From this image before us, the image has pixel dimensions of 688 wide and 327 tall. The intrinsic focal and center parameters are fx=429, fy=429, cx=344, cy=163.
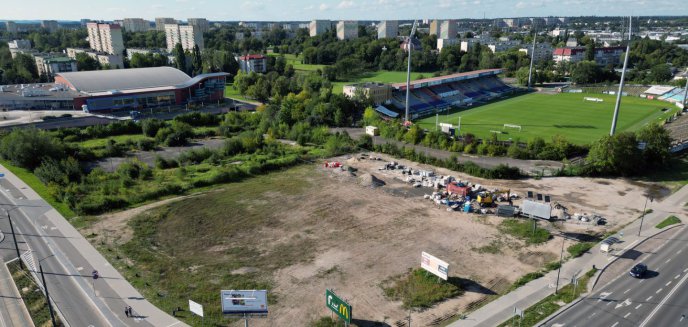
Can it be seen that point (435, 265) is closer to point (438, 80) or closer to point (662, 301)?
point (662, 301)

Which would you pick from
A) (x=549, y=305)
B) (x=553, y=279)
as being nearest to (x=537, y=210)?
(x=553, y=279)

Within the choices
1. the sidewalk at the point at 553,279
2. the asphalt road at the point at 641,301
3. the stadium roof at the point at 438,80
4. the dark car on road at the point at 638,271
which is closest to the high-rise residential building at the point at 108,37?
the stadium roof at the point at 438,80

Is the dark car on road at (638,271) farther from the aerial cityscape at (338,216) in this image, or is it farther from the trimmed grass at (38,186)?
the trimmed grass at (38,186)

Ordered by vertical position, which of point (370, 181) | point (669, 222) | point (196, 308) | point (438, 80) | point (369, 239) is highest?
point (438, 80)

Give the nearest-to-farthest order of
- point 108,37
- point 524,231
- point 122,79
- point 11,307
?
1. point 11,307
2. point 524,231
3. point 122,79
4. point 108,37

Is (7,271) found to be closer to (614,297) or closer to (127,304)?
(127,304)

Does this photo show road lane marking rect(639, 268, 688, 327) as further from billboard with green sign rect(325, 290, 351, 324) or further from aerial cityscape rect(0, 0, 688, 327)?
billboard with green sign rect(325, 290, 351, 324)

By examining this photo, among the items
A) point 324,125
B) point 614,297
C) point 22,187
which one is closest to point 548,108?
point 324,125
